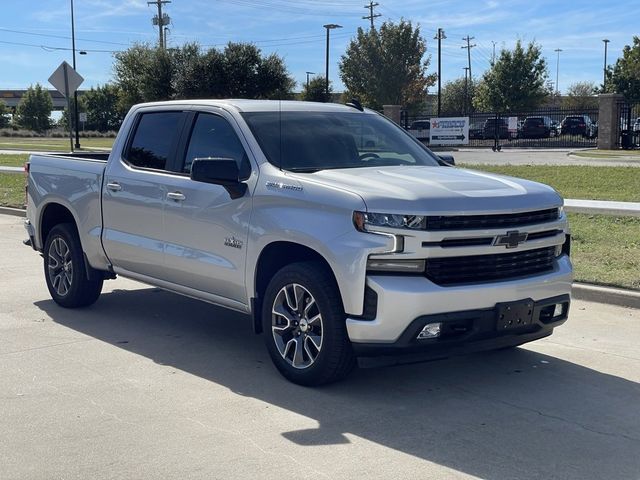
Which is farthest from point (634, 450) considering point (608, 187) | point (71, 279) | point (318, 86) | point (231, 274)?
point (318, 86)

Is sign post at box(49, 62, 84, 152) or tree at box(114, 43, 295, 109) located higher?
tree at box(114, 43, 295, 109)

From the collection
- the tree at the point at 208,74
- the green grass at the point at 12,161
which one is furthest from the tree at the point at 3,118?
the green grass at the point at 12,161

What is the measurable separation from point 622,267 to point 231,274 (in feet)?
16.3

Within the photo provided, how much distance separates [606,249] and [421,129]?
38691mm

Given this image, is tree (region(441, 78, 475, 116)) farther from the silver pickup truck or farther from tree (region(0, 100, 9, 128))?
the silver pickup truck

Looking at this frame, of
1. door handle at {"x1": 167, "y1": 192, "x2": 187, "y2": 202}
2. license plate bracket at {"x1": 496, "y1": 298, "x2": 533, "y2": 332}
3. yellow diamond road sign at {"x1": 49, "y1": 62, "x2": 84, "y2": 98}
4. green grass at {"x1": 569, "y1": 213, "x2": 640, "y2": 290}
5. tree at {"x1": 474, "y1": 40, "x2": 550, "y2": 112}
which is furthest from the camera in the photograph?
tree at {"x1": 474, "y1": 40, "x2": 550, "y2": 112}

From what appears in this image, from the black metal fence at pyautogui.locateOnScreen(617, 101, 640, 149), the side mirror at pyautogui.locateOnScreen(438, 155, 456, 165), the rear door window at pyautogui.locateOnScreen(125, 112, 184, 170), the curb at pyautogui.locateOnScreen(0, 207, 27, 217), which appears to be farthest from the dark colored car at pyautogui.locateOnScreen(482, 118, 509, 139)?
the rear door window at pyautogui.locateOnScreen(125, 112, 184, 170)

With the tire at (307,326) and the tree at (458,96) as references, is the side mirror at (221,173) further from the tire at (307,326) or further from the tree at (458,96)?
the tree at (458,96)

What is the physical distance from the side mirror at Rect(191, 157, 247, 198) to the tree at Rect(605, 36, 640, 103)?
4645 centimetres

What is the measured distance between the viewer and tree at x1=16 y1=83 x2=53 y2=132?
296 feet

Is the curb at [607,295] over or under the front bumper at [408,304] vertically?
under

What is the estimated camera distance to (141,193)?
665 cm

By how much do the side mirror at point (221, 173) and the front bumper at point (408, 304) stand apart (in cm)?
141

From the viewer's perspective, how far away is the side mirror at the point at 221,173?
560 cm
